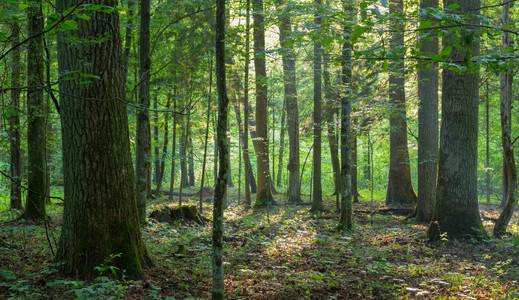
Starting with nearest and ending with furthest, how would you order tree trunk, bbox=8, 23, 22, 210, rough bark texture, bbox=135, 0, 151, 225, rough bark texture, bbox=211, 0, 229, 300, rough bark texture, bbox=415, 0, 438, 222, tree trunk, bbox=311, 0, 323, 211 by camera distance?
rough bark texture, bbox=211, 0, 229, 300, tree trunk, bbox=8, 23, 22, 210, rough bark texture, bbox=135, 0, 151, 225, rough bark texture, bbox=415, 0, 438, 222, tree trunk, bbox=311, 0, 323, 211

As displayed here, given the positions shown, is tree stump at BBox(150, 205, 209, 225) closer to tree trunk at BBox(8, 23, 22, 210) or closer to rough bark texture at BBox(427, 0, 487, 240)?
tree trunk at BBox(8, 23, 22, 210)

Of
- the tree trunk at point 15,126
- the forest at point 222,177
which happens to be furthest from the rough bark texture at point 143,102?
the tree trunk at point 15,126

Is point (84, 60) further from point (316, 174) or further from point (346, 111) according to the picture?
point (316, 174)

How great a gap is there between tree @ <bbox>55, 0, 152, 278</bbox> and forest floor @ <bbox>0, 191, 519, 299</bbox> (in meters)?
0.26

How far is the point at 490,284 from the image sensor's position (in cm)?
516

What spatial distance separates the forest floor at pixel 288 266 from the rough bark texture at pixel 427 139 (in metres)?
2.28

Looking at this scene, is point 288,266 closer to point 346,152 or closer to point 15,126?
point 346,152

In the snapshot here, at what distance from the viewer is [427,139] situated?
466 inches

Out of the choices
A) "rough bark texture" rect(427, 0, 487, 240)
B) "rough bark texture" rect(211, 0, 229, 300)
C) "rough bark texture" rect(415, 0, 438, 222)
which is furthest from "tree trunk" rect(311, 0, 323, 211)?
"rough bark texture" rect(211, 0, 229, 300)

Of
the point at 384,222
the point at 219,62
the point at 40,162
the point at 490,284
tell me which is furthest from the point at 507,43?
the point at 40,162

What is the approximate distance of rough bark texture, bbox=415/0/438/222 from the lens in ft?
36.8

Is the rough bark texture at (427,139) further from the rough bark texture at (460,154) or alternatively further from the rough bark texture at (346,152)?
the rough bark texture at (346,152)

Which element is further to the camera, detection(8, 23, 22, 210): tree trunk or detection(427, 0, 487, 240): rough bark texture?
detection(427, 0, 487, 240): rough bark texture

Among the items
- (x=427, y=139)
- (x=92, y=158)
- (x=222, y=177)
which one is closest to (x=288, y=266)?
(x=222, y=177)
